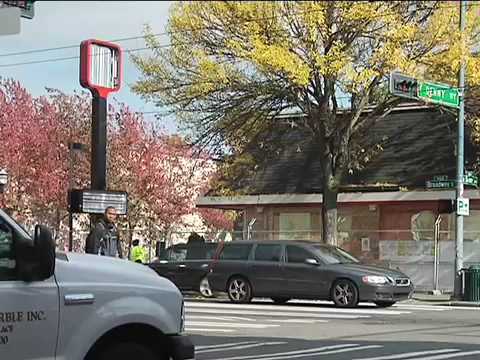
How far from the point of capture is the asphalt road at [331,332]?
11273mm

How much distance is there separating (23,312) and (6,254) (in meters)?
0.45

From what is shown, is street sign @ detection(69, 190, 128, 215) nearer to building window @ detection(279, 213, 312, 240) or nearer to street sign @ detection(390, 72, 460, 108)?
street sign @ detection(390, 72, 460, 108)

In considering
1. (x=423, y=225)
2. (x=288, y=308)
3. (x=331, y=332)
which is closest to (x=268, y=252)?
(x=288, y=308)

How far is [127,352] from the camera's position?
22.3 feet

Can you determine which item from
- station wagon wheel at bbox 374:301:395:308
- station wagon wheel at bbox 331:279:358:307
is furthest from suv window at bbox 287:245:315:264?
station wagon wheel at bbox 374:301:395:308

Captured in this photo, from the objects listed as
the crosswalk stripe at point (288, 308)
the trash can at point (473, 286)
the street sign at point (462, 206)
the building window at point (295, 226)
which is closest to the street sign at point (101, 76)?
the crosswalk stripe at point (288, 308)

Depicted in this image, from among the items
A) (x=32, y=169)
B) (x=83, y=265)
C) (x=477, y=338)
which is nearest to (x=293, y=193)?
(x=32, y=169)

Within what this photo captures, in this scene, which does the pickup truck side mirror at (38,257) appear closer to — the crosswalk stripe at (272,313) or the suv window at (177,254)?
the crosswalk stripe at (272,313)

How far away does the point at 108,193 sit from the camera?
1603 centimetres

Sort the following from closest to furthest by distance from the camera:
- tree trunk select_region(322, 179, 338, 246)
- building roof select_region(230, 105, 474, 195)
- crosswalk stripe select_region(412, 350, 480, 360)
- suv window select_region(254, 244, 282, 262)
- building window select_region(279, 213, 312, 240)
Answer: crosswalk stripe select_region(412, 350, 480, 360)
suv window select_region(254, 244, 282, 262)
tree trunk select_region(322, 179, 338, 246)
building roof select_region(230, 105, 474, 195)
building window select_region(279, 213, 312, 240)

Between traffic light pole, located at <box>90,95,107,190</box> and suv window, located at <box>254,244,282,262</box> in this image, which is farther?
suv window, located at <box>254,244,282,262</box>

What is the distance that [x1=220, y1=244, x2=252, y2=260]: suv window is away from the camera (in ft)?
68.2

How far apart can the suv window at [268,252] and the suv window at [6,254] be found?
1399 centimetres

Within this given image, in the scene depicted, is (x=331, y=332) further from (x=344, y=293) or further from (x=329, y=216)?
(x=329, y=216)
